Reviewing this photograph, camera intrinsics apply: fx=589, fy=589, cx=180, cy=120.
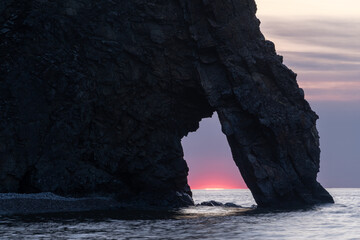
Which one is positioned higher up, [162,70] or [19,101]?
[162,70]

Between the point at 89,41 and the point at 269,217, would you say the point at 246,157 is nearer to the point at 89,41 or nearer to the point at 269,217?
the point at 269,217

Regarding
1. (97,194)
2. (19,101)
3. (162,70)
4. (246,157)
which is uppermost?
(162,70)

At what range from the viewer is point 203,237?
37469mm

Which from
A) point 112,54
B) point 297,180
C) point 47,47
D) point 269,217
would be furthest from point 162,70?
point 269,217

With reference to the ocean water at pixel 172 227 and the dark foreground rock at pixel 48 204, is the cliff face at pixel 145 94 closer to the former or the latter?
the dark foreground rock at pixel 48 204

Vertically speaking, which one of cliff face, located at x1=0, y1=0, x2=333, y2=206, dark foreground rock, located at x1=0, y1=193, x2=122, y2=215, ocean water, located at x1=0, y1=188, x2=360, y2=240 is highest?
cliff face, located at x1=0, y1=0, x2=333, y2=206

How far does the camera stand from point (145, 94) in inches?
2899

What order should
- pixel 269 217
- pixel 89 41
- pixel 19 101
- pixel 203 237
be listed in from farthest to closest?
1. pixel 89 41
2. pixel 19 101
3. pixel 269 217
4. pixel 203 237

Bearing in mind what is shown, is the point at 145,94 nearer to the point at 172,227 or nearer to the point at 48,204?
the point at 48,204

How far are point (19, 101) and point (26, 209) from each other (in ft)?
47.6

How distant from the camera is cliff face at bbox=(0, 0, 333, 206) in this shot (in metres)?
67.6

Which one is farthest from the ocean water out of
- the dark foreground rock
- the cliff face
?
the cliff face

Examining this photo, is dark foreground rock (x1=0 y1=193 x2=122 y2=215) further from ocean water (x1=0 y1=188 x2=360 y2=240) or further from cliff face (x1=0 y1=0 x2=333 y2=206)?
ocean water (x1=0 y1=188 x2=360 y2=240)

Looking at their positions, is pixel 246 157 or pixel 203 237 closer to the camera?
pixel 203 237
